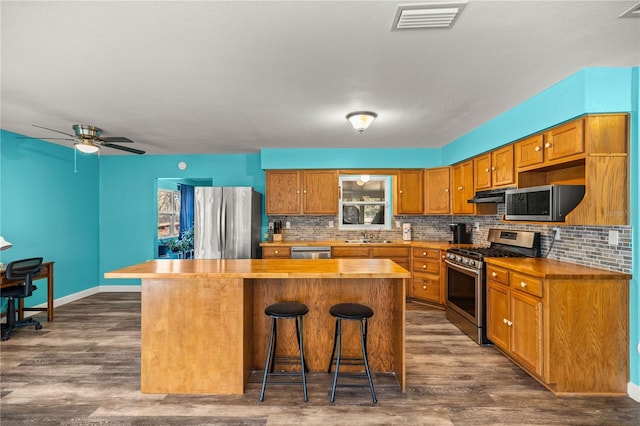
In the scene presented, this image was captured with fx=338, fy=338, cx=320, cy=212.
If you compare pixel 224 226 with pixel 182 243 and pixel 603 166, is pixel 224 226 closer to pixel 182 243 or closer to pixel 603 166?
pixel 182 243

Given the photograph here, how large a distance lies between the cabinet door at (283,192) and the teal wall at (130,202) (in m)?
1.41

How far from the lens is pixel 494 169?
3824mm

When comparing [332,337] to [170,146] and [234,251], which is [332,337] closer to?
[234,251]

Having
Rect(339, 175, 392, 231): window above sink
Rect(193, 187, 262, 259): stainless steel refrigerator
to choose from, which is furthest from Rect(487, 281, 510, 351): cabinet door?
Rect(193, 187, 262, 259): stainless steel refrigerator

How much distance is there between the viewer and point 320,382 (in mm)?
2693

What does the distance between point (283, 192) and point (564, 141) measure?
368 cm

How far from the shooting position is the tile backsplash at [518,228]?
8.53ft

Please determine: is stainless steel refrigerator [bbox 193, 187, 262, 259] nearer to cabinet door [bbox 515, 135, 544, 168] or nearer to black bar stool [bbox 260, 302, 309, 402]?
black bar stool [bbox 260, 302, 309, 402]

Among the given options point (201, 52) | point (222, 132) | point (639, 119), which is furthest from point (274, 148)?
point (639, 119)

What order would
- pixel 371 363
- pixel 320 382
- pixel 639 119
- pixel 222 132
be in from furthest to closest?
pixel 222 132, pixel 371 363, pixel 320 382, pixel 639 119

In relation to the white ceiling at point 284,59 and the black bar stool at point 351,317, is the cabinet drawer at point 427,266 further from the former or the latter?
the black bar stool at point 351,317

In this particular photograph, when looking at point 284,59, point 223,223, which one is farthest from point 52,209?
point 284,59

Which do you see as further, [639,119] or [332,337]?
[332,337]

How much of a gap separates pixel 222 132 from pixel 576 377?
4.26m
